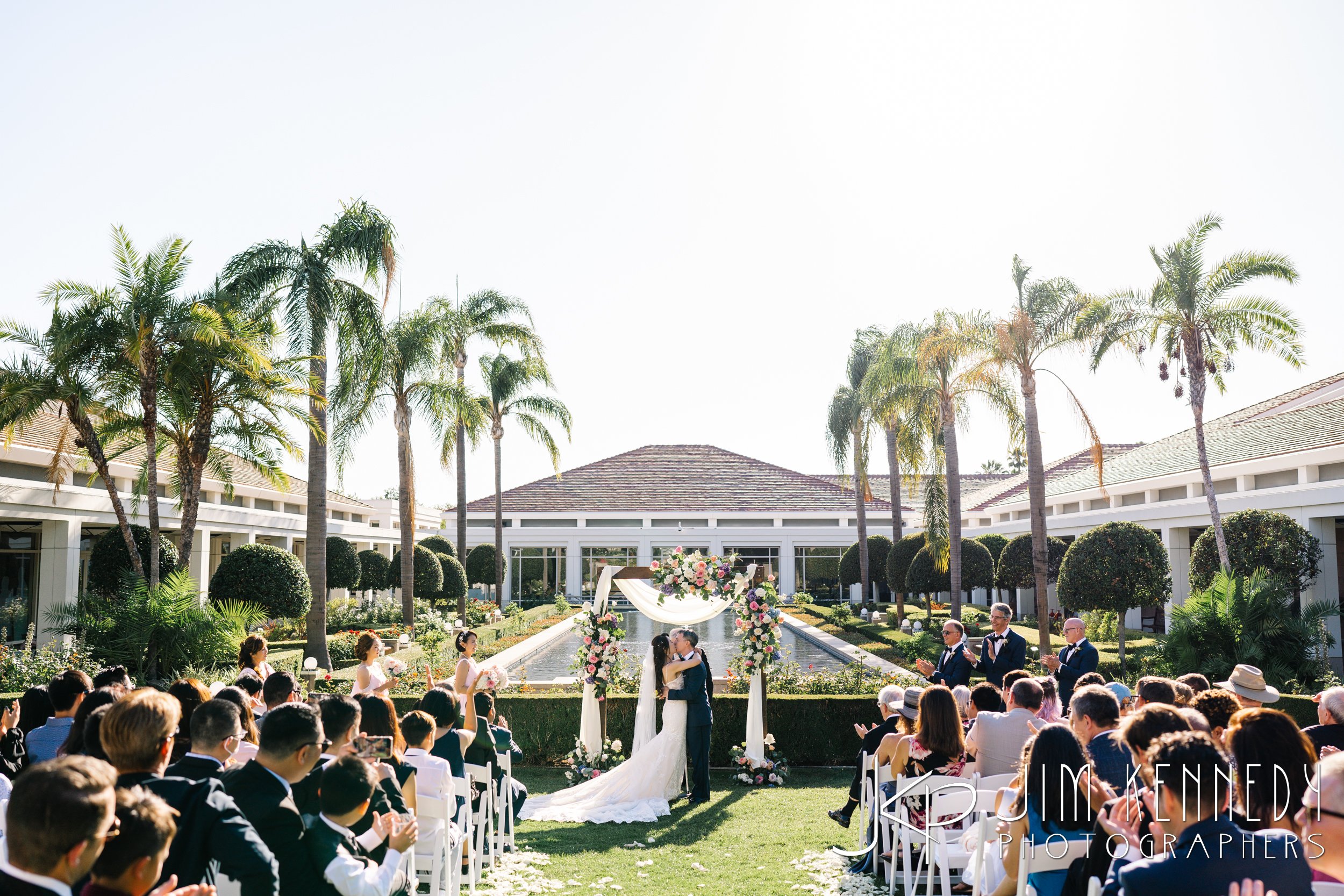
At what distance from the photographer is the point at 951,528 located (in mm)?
21906

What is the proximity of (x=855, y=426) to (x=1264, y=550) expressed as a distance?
1479 centimetres

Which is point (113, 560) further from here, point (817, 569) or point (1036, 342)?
point (817, 569)

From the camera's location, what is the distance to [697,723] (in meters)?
9.34

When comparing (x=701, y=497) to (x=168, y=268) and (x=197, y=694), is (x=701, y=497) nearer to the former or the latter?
(x=168, y=268)

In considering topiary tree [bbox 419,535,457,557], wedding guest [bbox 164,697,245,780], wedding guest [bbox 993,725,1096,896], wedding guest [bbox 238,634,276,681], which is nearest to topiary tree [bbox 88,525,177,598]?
wedding guest [bbox 238,634,276,681]

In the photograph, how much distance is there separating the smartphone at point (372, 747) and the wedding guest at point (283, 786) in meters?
0.27

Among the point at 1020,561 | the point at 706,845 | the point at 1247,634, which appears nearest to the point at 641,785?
the point at 706,845

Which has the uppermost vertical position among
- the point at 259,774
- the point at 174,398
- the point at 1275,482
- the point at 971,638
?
the point at 174,398

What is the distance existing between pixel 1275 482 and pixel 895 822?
741 inches

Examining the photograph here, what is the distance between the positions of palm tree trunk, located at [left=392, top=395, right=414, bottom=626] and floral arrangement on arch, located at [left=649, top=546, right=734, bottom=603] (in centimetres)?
1153

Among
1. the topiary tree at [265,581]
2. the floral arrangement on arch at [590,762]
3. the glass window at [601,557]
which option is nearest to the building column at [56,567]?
the topiary tree at [265,581]

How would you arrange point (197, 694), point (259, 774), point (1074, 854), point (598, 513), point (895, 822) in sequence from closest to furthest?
1. point (259, 774)
2. point (1074, 854)
3. point (197, 694)
4. point (895, 822)
5. point (598, 513)

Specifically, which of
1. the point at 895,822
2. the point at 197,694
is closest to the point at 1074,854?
the point at 895,822

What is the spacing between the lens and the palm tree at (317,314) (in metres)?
16.5
